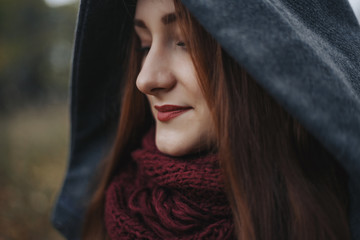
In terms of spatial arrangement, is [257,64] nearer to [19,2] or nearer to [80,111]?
[80,111]

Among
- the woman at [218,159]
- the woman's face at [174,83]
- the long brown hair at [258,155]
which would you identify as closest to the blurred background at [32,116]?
the woman at [218,159]

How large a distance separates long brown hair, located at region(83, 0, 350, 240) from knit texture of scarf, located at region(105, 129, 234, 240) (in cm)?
6

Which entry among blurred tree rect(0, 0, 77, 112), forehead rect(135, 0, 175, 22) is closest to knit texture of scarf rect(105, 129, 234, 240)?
forehead rect(135, 0, 175, 22)

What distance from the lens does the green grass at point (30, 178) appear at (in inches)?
123

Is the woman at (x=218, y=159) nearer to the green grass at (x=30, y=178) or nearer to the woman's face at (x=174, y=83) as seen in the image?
the woman's face at (x=174, y=83)

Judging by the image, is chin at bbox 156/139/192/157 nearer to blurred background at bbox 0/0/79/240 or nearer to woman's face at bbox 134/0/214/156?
woman's face at bbox 134/0/214/156

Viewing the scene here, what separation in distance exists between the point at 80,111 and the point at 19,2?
37.9 ft

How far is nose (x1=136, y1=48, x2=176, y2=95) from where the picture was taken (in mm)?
975

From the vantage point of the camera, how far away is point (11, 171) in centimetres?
443

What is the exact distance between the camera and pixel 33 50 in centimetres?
1184

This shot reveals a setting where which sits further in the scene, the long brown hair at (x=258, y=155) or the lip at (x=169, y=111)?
the lip at (x=169, y=111)

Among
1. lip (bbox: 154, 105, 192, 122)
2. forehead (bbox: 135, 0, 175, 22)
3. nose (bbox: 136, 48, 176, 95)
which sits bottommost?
lip (bbox: 154, 105, 192, 122)

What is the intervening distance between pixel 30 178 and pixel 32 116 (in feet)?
19.4

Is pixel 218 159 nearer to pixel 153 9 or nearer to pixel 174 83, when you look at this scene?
pixel 174 83
